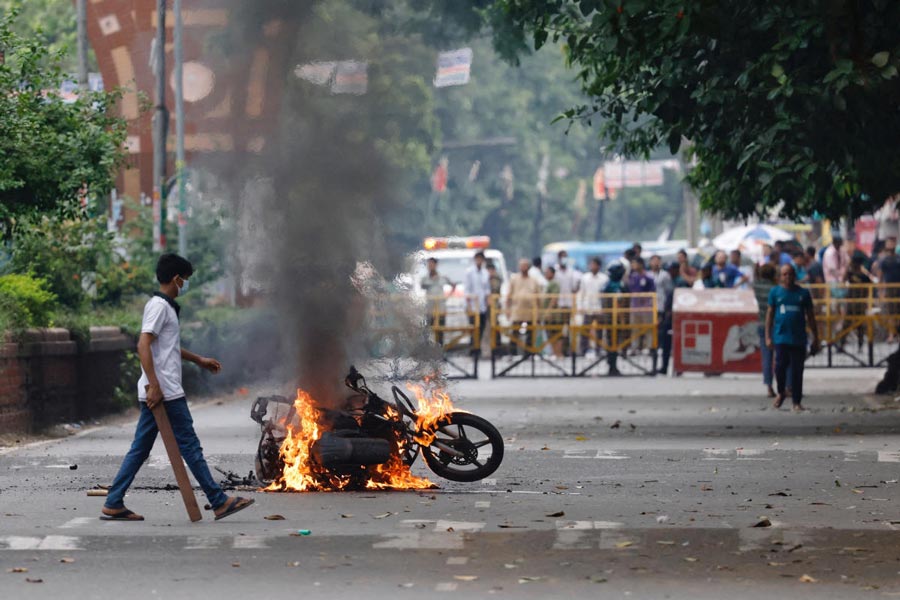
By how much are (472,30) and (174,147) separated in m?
5.05

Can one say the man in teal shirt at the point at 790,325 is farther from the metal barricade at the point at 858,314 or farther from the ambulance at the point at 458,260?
the ambulance at the point at 458,260

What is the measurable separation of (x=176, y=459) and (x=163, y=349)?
641mm

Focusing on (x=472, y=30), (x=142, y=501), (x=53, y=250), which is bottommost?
(x=142, y=501)

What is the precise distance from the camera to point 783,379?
19.1m

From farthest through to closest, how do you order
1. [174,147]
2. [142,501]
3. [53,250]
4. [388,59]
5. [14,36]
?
[174,147] < [53,250] < [14,36] < [388,59] < [142,501]

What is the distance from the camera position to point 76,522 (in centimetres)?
997

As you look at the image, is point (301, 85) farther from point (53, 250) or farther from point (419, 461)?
point (53, 250)

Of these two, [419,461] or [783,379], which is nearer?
[419,461]

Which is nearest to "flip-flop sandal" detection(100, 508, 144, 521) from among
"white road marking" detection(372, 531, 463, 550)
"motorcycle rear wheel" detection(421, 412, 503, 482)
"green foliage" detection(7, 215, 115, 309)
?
"white road marking" detection(372, 531, 463, 550)

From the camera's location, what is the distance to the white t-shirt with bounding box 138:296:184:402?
995cm

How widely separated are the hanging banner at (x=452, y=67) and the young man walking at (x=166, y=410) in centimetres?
504

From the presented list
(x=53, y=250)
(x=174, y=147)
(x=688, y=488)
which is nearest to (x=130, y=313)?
(x=53, y=250)

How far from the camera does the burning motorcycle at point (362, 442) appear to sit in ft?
36.9

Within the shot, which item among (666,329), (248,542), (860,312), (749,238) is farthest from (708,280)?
(248,542)
